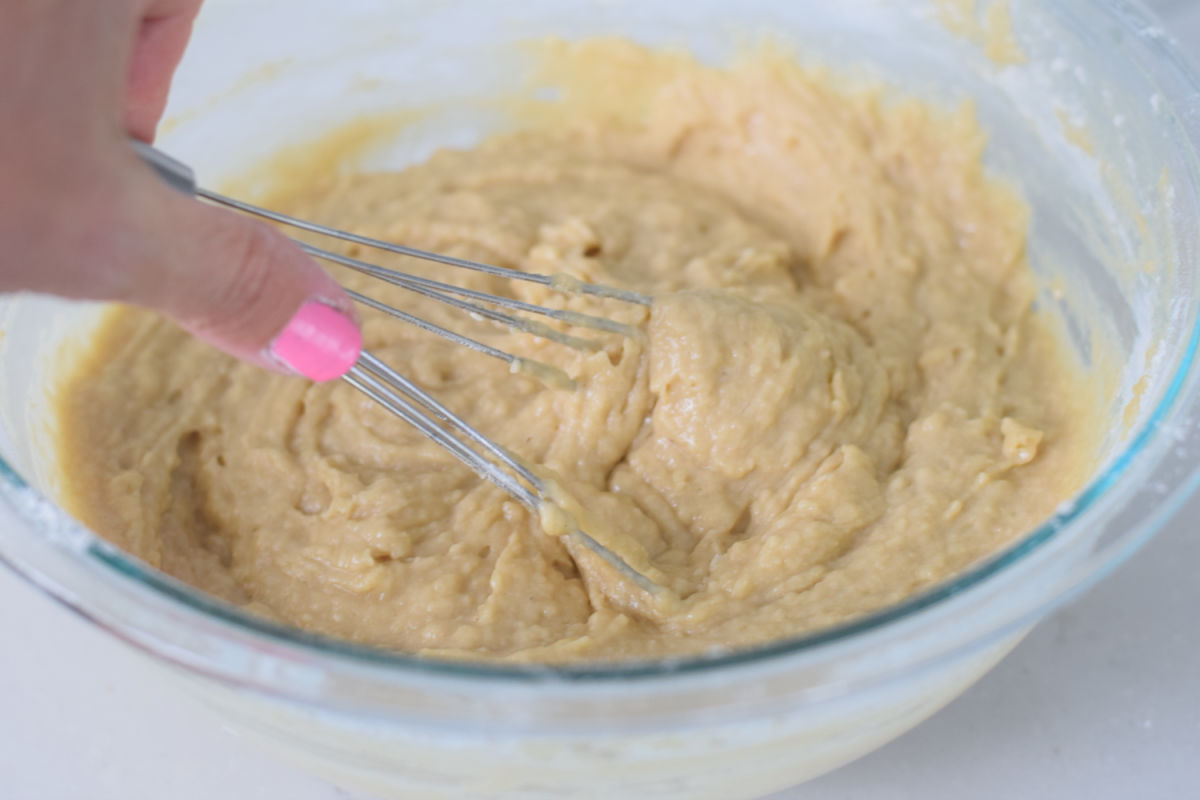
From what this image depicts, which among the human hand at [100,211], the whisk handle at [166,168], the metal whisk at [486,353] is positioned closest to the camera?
the human hand at [100,211]

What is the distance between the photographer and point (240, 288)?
1.08 m

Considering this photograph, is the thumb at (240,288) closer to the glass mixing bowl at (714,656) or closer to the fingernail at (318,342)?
the fingernail at (318,342)

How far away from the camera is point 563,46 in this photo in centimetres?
229

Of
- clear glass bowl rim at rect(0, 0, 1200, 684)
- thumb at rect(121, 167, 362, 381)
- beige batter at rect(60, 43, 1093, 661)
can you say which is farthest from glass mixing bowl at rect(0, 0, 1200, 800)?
thumb at rect(121, 167, 362, 381)

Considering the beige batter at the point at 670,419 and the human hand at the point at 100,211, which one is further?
the beige batter at the point at 670,419

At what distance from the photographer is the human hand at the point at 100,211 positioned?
3.05 ft

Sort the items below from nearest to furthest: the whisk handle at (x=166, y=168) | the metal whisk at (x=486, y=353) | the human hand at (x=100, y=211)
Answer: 1. the human hand at (x=100, y=211)
2. the whisk handle at (x=166, y=168)
3. the metal whisk at (x=486, y=353)

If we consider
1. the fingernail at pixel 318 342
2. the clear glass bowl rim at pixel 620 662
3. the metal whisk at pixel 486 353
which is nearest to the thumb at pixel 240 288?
the fingernail at pixel 318 342

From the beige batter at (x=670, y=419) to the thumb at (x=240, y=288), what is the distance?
444mm

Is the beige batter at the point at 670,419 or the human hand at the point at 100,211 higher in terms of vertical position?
the human hand at the point at 100,211

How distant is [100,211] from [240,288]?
156 millimetres

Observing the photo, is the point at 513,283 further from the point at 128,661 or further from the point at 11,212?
the point at 11,212

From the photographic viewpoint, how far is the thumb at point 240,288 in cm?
101

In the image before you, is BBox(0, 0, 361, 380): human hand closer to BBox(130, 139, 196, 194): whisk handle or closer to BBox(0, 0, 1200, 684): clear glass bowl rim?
BBox(130, 139, 196, 194): whisk handle
